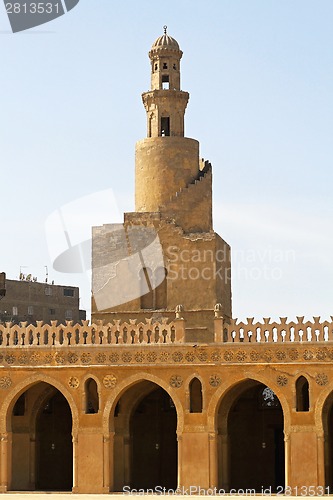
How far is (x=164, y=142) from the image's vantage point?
4003 centimetres

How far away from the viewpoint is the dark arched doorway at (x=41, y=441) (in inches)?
1356

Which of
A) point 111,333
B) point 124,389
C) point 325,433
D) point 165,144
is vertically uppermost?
point 165,144

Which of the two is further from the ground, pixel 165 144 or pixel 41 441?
pixel 165 144

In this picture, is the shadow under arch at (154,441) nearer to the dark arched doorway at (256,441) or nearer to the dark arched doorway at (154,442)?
the dark arched doorway at (154,442)

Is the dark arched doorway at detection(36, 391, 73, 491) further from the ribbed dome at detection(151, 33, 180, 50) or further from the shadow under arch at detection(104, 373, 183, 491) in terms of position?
the ribbed dome at detection(151, 33, 180, 50)

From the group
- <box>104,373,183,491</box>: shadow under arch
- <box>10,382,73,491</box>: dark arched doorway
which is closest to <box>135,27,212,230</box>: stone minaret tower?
<box>104,373,183,491</box>: shadow under arch

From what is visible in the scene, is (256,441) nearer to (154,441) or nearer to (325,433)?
(154,441)

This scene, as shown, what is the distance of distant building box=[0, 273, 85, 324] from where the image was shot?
191ft

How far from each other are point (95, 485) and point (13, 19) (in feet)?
47.7

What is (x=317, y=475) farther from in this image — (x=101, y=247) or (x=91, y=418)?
(x=101, y=247)

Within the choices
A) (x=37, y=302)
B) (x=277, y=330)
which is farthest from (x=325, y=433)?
(x=37, y=302)

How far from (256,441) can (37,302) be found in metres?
26.4

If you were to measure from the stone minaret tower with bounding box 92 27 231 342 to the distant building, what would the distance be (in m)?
18.1

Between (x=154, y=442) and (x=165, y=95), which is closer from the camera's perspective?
(x=154, y=442)
